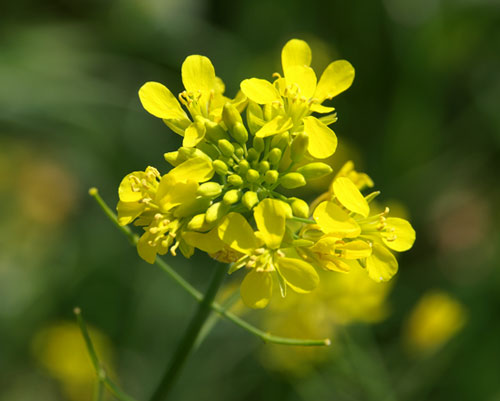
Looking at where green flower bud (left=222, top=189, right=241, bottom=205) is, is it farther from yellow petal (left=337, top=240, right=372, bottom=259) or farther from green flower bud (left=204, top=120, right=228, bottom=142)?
yellow petal (left=337, top=240, right=372, bottom=259)

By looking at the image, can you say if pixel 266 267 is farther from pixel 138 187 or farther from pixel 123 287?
pixel 123 287

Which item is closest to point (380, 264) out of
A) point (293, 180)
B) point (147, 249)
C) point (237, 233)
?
point (293, 180)

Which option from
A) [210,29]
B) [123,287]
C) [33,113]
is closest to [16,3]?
[33,113]

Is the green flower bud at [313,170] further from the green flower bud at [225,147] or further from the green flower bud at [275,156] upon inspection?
the green flower bud at [225,147]

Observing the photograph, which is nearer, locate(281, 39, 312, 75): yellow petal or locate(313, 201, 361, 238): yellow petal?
locate(313, 201, 361, 238): yellow petal

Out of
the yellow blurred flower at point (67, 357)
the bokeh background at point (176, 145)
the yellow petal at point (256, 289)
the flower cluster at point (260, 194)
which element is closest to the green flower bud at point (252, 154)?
the flower cluster at point (260, 194)

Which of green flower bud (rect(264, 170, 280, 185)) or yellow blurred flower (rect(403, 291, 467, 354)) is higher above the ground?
green flower bud (rect(264, 170, 280, 185))

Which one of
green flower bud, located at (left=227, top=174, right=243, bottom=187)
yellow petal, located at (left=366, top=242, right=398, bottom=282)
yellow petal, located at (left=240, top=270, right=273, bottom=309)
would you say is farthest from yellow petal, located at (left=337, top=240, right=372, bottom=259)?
green flower bud, located at (left=227, top=174, right=243, bottom=187)
